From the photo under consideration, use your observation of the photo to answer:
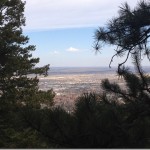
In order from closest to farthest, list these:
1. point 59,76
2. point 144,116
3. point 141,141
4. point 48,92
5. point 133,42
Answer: point 141,141 < point 144,116 < point 133,42 < point 48,92 < point 59,76

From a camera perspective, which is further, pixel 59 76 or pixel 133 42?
pixel 59 76

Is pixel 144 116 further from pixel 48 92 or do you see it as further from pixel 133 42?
pixel 48 92

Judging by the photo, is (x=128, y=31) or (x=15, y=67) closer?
(x=128, y=31)

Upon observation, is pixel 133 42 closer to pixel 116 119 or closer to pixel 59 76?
pixel 116 119

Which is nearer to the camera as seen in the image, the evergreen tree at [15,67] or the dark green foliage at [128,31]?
the dark green foliage at [128,31]

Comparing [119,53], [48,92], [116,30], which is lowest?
[48,92]

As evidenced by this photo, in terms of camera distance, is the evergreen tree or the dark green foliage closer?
the dark green foliage

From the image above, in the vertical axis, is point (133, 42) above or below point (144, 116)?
above

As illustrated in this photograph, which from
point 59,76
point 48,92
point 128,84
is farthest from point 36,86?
point 128,84

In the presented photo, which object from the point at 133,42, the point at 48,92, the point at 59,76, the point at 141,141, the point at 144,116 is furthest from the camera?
the point at 59,76
